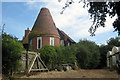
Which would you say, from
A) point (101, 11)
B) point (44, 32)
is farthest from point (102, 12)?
point (44, 32)

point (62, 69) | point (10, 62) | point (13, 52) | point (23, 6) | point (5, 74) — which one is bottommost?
point (62, 69)

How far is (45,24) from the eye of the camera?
2575 cm

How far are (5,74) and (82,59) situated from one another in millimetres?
18080

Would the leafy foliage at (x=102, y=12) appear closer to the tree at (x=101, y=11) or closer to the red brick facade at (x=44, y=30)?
the tree at (x=101, y=11)

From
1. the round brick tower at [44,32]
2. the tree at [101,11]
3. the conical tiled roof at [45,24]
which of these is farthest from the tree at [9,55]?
the conical tiled roof at [45,24]

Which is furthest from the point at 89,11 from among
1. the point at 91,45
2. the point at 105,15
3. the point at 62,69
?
the point at 91,45

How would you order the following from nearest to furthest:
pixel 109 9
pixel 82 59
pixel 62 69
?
pixel 109 9
pixel 62 69
pixel 82 59

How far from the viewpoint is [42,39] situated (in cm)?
2539

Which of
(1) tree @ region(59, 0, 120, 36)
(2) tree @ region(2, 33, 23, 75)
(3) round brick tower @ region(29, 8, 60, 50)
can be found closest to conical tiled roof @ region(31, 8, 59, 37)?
(3) round brick tower @ region(29, 8, 60, 50)

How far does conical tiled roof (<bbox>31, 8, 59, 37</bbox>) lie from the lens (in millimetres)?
25189

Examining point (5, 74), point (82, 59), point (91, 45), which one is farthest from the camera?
point (91, 45)

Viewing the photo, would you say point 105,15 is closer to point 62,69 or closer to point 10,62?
point 10,62

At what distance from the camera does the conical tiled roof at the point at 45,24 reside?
2519cm

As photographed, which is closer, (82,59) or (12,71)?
(12,71)
